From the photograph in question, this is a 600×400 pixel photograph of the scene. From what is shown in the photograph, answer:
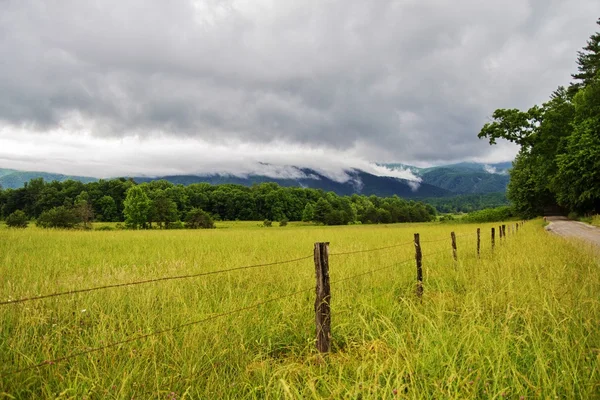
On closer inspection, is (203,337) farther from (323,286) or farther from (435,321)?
(435,321)

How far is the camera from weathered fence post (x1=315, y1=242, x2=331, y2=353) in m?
4.00

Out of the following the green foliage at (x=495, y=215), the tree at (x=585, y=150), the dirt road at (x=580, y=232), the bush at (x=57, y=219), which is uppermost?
the tree at (x=585, y=150)

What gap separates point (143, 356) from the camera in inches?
138

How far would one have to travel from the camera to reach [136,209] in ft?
237

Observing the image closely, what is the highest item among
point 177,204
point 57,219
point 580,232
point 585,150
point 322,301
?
point 585,150

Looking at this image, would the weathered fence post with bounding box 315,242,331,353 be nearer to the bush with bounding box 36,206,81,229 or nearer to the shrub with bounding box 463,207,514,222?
the bush with bounding box 36,206,81,229

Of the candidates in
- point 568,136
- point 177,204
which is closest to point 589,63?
point 568,136

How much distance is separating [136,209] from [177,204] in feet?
110

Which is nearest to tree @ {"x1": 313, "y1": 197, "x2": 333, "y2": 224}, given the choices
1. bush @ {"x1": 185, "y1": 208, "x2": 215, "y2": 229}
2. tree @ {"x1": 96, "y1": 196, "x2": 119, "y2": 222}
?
bush @ {"x1": 185, "y1": 208, "x2": 215, "y2": 229}

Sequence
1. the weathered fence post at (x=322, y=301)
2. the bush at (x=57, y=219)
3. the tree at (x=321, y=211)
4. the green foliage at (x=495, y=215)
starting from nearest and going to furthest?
the weathered fence post at (x=322, y=301), the bush at (x=57, y=219), the green foliage at (x=495, y=215), the tree at (x=321, y=211)

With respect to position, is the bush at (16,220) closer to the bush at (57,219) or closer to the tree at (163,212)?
the bush at (57,219)

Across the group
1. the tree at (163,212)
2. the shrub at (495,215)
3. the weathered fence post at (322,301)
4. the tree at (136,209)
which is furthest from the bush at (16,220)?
the shrub at (495,215)

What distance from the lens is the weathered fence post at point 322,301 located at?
3999 millimetres

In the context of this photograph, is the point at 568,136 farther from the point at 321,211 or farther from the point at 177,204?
the point at 177,204
